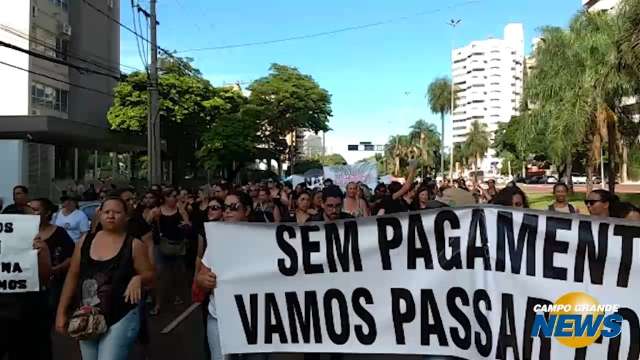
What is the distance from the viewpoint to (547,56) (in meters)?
33.5

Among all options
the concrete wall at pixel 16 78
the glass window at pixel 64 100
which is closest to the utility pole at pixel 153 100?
the concrete wall at pixel 16 78

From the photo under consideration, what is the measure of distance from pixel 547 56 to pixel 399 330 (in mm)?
30980

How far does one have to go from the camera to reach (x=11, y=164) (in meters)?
22.7

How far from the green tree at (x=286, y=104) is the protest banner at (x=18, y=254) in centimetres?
4759

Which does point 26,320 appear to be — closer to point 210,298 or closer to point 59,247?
point 59,247

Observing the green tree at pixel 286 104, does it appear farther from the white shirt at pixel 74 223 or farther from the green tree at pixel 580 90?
the white shirt at pixel 74 223

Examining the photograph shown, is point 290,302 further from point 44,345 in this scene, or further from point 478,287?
point 44,345

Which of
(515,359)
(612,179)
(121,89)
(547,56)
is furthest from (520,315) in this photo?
(121,89)

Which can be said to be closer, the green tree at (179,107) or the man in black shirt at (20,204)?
the man in black shirt at (20,204)

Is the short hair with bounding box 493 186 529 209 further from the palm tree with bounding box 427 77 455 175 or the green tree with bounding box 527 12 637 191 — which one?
the palm tree with bounding box 427 77 455 175

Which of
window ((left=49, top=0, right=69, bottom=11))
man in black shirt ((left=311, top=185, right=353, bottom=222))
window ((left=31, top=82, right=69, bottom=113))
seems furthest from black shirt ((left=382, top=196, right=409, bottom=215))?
window ((left=49, top=0, right=69, bottom=11))

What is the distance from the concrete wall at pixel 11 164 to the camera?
22.4m

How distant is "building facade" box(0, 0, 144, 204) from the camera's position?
28.9 m

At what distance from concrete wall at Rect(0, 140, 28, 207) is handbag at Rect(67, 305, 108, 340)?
19.6 meters
